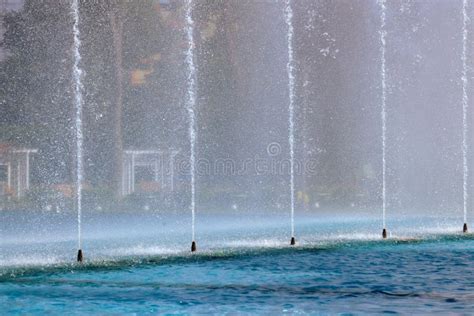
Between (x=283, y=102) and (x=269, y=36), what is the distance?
337 cm

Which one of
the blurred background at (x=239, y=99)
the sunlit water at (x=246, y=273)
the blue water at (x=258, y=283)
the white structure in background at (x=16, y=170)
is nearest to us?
the blue water at (x=258, y=283)

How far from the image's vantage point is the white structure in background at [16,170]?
38875 millimetres

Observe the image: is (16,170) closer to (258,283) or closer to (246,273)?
(246,273)

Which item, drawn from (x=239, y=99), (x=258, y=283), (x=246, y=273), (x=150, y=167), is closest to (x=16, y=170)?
(x=150, y=167)

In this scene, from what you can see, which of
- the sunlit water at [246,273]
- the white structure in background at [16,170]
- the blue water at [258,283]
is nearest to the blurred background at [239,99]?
the white structure in background at [16,170]

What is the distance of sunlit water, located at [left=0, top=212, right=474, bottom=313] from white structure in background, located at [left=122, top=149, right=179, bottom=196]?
64.9ft

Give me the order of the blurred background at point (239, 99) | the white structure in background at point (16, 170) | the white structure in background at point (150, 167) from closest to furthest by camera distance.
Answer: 1. the white structure in background at point (16, 170)
2. the blurred background at point (239, 99)
3. the white structure in background at point (150, 167)

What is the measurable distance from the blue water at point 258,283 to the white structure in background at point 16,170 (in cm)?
2494

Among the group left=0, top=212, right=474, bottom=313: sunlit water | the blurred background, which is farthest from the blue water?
the blurred background

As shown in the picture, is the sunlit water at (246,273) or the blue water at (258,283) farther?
the sunlit water at (246,273)

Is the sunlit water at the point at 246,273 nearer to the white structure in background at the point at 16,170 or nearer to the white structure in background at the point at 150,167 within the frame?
the white structure in background at the point at 16,170

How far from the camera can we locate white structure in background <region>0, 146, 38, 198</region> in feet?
128

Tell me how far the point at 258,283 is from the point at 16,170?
30537mm

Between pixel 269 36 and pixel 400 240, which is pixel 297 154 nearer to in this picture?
pixel 269 36
